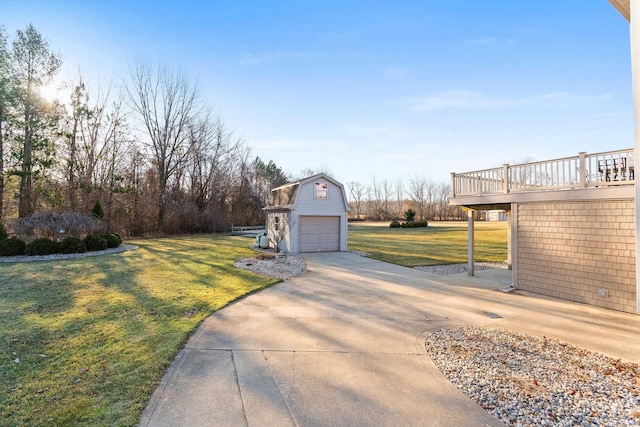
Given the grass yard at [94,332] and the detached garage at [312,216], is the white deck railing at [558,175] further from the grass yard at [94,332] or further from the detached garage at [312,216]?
the grass yard at [94,332]

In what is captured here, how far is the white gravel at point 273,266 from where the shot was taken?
9692 millimetres

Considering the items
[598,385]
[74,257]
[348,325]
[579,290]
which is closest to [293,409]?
[348,325]

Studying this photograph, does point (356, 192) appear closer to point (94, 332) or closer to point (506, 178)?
point (506, 178)

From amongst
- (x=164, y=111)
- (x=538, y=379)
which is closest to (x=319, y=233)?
(x=538, y=379)

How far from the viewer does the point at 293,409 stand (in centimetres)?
283

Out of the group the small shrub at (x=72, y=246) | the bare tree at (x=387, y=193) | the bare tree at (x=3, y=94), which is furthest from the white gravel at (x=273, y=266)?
the bare tree at (x=387, y=193)

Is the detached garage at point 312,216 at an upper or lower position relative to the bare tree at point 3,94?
lower

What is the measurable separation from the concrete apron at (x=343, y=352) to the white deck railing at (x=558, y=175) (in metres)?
2.81

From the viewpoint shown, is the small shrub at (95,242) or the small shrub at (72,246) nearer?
the small shrub at (72,246)

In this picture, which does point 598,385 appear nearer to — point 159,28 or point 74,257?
point 159,28

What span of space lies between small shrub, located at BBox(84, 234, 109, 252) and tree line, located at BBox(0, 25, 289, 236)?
5.20m

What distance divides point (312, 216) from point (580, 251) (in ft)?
34.2

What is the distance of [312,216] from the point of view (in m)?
15.0

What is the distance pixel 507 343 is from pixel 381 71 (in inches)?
444
